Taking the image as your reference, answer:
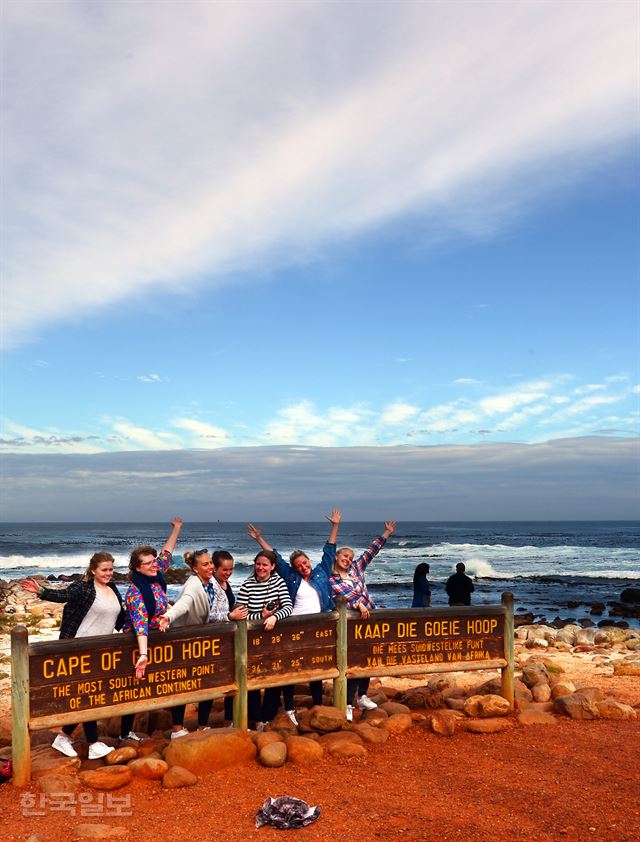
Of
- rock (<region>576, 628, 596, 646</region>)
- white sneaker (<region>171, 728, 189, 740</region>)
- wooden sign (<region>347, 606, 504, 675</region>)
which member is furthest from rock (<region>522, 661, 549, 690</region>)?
rock (<region>576, 628, 596, 646</region>)

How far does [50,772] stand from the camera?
6410 mm

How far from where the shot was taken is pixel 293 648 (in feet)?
25.4

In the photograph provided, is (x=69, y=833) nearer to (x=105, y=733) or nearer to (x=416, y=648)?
(x=105, y=733)

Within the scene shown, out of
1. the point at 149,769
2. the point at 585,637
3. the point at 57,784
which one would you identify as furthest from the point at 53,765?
the point at 585,637

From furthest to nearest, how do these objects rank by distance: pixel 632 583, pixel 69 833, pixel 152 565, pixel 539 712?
pixel 632 583, pixel 539 712, pixel 152 565, pixel 69 833

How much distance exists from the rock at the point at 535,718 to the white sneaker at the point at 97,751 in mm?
4530

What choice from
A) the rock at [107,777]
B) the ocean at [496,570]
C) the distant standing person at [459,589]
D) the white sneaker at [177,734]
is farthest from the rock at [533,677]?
the ocean at [496,570]

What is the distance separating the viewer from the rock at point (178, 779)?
630 cm

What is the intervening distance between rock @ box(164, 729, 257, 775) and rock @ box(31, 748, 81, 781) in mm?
821

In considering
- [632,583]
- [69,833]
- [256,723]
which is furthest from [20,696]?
[632,583]

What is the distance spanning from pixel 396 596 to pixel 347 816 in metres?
28.1

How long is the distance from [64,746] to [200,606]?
178 centimetres

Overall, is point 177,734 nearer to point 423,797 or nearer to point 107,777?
point 107,777

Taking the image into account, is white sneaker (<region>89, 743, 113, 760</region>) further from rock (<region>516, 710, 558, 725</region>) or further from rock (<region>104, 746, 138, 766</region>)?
rock (<region>516, 710, 558, 725</region>)
